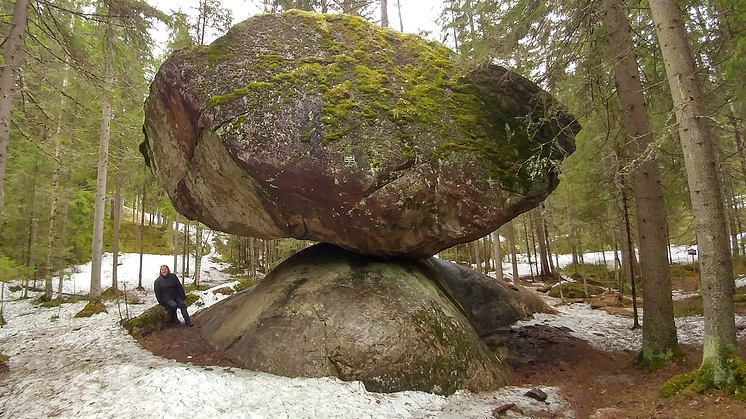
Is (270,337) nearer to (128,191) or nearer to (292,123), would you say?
(292,123)

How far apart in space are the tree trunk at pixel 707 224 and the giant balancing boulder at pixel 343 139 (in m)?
2.24

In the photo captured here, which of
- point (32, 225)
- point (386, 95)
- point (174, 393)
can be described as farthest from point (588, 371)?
point (32, 225)

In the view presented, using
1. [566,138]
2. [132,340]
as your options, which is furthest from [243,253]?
[566,138]

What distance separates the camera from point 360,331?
6.11 metres

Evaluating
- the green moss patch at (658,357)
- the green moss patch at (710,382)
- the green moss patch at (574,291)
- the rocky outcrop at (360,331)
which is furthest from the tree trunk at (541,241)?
the green moss patch at (710,382)

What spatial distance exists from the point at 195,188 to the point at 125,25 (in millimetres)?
3860

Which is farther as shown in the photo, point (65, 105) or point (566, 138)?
point (65, 105)

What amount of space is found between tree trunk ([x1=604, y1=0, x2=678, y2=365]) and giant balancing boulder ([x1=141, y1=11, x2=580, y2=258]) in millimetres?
1117

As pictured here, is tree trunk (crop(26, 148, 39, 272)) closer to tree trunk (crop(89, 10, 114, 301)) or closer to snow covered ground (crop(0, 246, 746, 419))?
tree trunk (crop(89, 10, 114, 301))

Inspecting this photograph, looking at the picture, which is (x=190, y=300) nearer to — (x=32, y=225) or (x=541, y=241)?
(x=32, y=225)

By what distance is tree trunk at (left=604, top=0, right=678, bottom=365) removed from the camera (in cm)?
648

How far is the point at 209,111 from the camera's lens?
6582mm

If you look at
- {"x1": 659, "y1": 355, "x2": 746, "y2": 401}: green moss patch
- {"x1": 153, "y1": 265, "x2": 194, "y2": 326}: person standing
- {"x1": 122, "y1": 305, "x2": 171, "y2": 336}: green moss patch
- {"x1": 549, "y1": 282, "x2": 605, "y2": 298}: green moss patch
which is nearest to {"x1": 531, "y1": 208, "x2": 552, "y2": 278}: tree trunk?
{"x1": 549, "y1": 282, "x2": 605, "y2": 298}: green moss patch

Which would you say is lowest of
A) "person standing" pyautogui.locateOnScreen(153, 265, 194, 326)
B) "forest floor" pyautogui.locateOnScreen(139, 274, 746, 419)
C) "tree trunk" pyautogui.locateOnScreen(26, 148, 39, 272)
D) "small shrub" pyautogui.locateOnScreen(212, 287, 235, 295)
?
"forest floor" pyautogui.locateOnScreen(139, 274, 746, 419)
